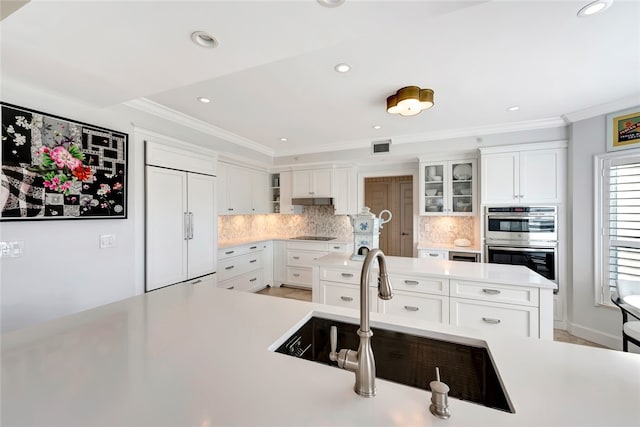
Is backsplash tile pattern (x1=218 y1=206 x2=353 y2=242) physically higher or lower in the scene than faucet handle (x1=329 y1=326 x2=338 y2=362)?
higher

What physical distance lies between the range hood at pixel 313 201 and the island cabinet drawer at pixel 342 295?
2.47m

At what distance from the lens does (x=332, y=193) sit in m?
4.64

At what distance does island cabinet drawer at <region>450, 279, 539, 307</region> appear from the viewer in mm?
1881

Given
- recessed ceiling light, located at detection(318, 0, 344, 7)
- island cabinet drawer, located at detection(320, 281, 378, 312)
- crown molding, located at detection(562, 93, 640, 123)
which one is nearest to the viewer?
recessed ceiling light, located at detection(318, 0, 344, 7)

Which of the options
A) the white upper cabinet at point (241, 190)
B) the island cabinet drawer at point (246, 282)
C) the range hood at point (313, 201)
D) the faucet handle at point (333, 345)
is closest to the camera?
the faucet handle at point (333, 345)

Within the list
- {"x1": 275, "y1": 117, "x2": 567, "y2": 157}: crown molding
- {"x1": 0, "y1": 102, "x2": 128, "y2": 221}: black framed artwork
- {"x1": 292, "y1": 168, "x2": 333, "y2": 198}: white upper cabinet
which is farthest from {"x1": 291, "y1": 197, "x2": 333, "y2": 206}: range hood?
{"x1": 0, "y1": 102, "x2": 128, "y2": 221}: black framed artwork

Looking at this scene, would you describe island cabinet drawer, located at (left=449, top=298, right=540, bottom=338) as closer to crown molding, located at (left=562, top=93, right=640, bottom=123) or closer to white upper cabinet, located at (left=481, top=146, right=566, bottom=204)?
white upper cabinet, located at (left=481, top=146, right=566, bottom=204)

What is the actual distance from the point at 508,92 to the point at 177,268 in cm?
388

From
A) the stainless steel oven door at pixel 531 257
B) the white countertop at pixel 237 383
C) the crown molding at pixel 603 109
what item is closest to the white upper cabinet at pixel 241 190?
the white countertop at pixel 237 383

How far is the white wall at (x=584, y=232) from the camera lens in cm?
291

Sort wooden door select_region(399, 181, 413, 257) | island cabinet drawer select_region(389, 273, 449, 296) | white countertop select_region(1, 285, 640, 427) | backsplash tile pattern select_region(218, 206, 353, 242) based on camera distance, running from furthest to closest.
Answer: wooden door select_region(399, 181, 413, 257) < backsplash tile pattern select_region(218, 206, 353, 242) < island cabinet drawer select_region(389, 273, 449, 296) < white countertop select_region(1, 285, 640, 427)

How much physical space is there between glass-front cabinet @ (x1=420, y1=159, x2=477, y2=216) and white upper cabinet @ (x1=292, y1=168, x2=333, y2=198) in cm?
153

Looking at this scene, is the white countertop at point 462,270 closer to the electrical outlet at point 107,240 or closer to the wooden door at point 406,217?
the electrical outlet at point 107,240

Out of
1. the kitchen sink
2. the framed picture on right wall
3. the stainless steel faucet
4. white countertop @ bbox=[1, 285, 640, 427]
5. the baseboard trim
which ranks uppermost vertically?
the framed picture on right wall
